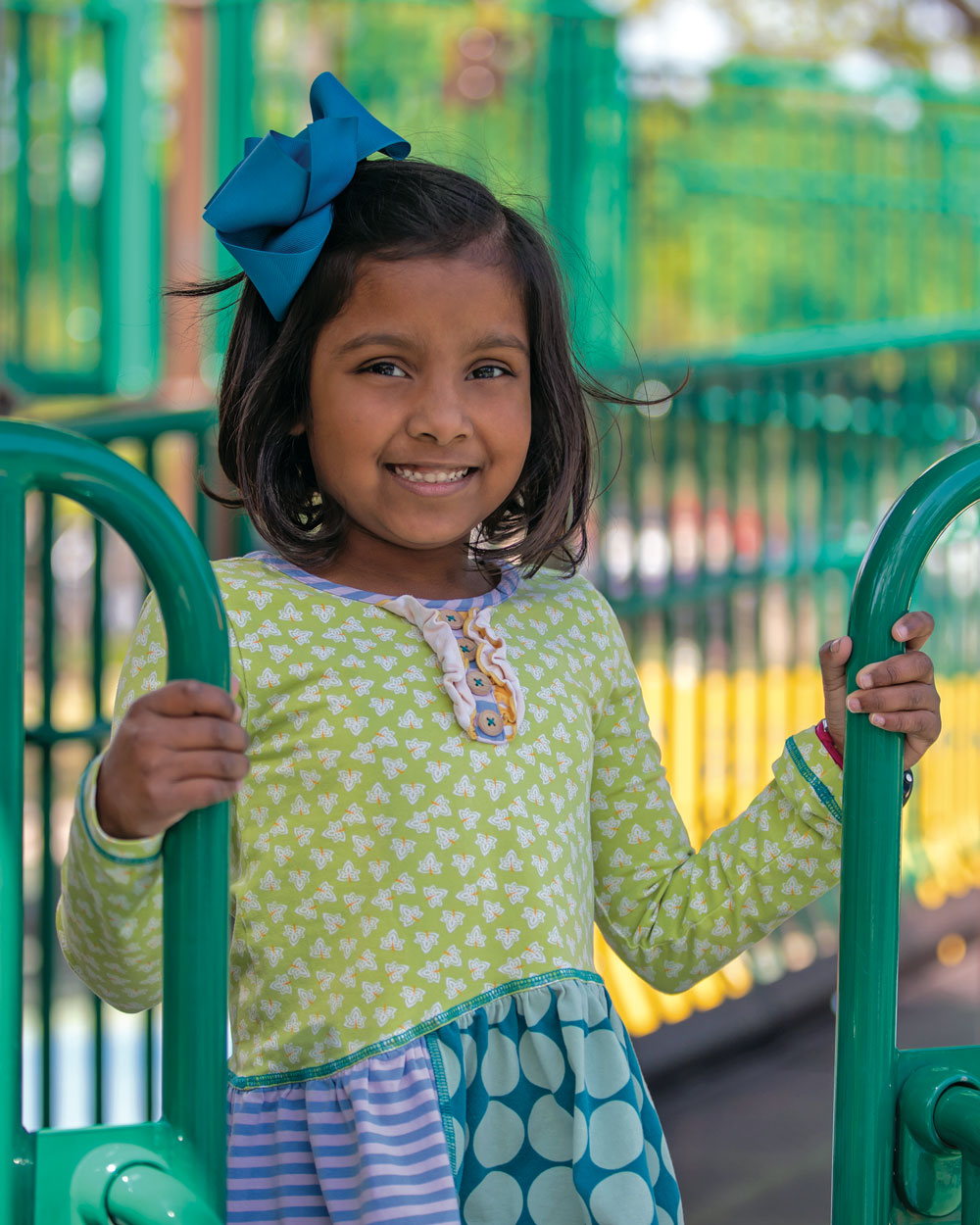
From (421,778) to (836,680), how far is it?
14.9 inches

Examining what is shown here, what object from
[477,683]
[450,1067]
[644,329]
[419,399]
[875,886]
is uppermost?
[644,329]

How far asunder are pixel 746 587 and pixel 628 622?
0.39 metres

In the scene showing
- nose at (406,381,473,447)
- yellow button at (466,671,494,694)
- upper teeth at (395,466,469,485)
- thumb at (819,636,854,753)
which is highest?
nose at (406,381,473,447)

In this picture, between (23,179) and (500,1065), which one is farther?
(23,179)

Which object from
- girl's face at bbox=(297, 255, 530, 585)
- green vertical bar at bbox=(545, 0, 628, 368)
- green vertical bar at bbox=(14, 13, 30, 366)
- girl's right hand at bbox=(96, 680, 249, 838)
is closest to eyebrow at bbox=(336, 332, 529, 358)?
girl's face at bbox=(297, 255, 530, 585)

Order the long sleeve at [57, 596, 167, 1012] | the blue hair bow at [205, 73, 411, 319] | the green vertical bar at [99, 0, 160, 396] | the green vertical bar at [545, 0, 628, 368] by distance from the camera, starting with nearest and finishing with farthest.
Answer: the long sleeve at [57, 596, 167, 1012] → the blue hair bow at [205, 73, 411, 319] → the green vertical bar at [545, 0, 628, 368] → the green vertical bar at [99, 0, 160, 396]

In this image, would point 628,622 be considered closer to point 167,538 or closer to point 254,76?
point 167,538

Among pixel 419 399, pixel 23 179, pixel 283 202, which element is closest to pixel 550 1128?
pixel 419 399

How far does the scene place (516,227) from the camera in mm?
1577

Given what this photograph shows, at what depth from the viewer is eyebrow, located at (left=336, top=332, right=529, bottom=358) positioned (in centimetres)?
143

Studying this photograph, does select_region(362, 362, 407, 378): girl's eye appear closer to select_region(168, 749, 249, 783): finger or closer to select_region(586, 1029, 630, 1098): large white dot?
select_region(168, 749, 249, 783): finger

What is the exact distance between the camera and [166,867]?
1.10 m

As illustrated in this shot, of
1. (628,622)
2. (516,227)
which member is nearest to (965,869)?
(628,622)

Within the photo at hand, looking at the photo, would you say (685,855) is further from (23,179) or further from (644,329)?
(644,329)
